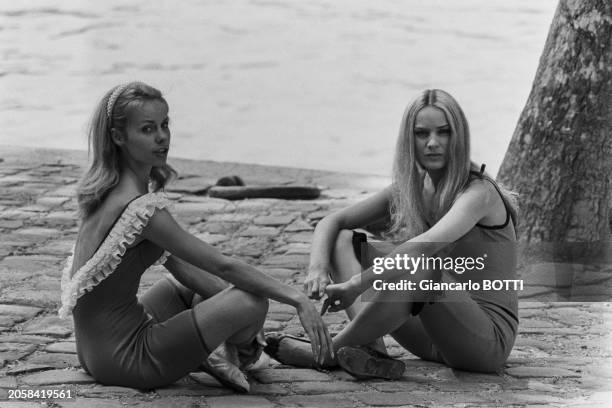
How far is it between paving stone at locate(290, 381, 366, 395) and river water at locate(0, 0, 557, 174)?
17.8ft

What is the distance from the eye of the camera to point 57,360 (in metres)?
4.95

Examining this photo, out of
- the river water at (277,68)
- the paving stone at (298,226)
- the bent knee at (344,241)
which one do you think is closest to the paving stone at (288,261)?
the paving stone at (298,226)

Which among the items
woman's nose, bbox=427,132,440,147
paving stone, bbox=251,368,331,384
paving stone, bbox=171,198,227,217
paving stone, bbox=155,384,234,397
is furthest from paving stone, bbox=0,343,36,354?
paving stone, bbox=171,198,227,217

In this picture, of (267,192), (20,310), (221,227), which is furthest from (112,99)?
(267,192)

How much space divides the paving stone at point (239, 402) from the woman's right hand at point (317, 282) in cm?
52

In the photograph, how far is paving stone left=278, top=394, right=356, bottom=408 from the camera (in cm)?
442

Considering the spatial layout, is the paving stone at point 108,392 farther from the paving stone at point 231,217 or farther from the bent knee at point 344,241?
the paving stone at point 231,217

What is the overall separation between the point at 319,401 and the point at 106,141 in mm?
1250

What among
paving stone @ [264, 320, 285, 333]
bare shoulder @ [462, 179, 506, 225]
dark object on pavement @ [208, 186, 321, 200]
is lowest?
paving stone @ [264, 320, 285, 333]

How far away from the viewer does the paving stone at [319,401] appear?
442 cm

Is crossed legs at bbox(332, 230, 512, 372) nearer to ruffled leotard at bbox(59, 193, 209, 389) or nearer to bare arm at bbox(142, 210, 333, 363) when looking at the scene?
bare arm at bbox(142, 210, 333, 363)

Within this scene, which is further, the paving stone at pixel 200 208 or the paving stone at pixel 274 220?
the paving stone at pixel 200 208

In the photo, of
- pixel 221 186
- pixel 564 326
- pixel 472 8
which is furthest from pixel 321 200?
pixel 472 8

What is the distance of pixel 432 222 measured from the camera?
4984 millimetres
